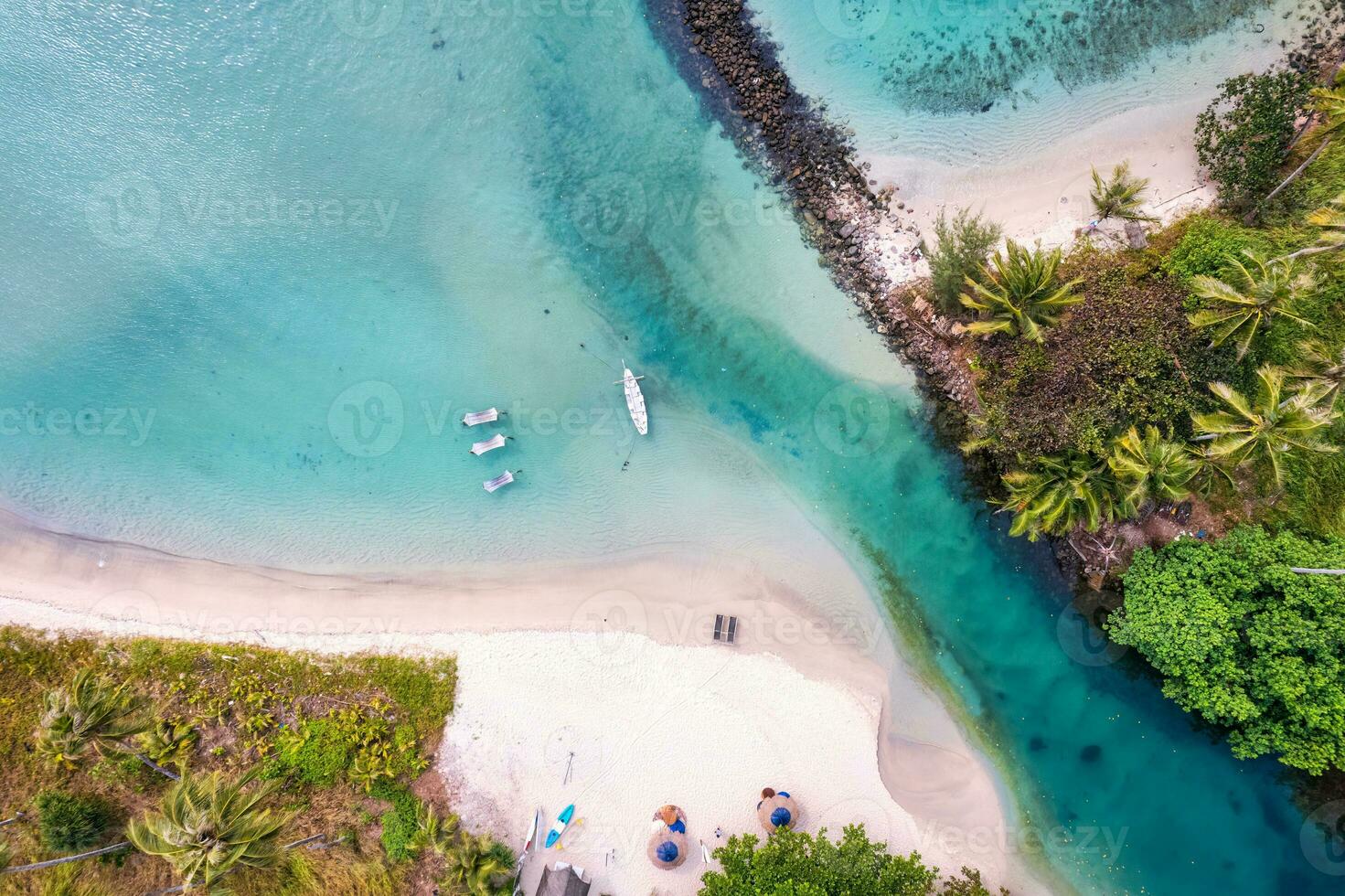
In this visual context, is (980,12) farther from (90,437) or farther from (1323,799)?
(90,437)

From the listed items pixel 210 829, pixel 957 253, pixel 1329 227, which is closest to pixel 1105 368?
pixel 957 253

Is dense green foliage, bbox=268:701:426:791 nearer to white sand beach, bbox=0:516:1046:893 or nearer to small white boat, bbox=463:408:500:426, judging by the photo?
white sand beach, bbox=0:516:1046:893

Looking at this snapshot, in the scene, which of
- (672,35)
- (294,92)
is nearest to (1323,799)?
(672,35)

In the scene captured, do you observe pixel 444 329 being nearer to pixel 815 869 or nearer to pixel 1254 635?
pixel 815 869

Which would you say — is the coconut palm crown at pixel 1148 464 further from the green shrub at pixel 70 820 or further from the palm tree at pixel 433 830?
the green shrub at pixel 70 820

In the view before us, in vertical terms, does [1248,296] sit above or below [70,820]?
above
